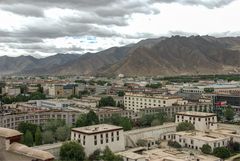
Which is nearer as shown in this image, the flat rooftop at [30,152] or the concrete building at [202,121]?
the flat rooftop at [30,152]

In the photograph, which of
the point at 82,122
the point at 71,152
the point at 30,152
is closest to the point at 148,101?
the point at 82,122

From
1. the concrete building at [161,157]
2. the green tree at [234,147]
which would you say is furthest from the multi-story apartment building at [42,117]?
the green tree at [234,147]

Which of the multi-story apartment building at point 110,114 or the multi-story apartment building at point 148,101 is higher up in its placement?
the multi-story apartment building at point 148,101

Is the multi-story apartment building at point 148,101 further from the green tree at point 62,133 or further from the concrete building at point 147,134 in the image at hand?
the green tree at point 62,133

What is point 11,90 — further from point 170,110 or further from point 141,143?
point 141,143

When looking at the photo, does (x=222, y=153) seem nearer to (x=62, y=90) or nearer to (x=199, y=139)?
(x=199, y=139)

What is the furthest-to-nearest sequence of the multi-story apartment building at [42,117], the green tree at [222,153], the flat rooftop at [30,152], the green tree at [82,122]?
the multi-story apartment building at [42,117]
the green tree at [82,122]
the green tree at [222,153]
the flat rooftop at [30,152]

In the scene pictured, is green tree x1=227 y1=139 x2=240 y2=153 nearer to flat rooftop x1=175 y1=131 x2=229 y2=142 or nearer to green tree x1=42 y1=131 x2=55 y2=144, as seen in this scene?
flat rooftop x1=175 y1=131 x2=229 y2=142
